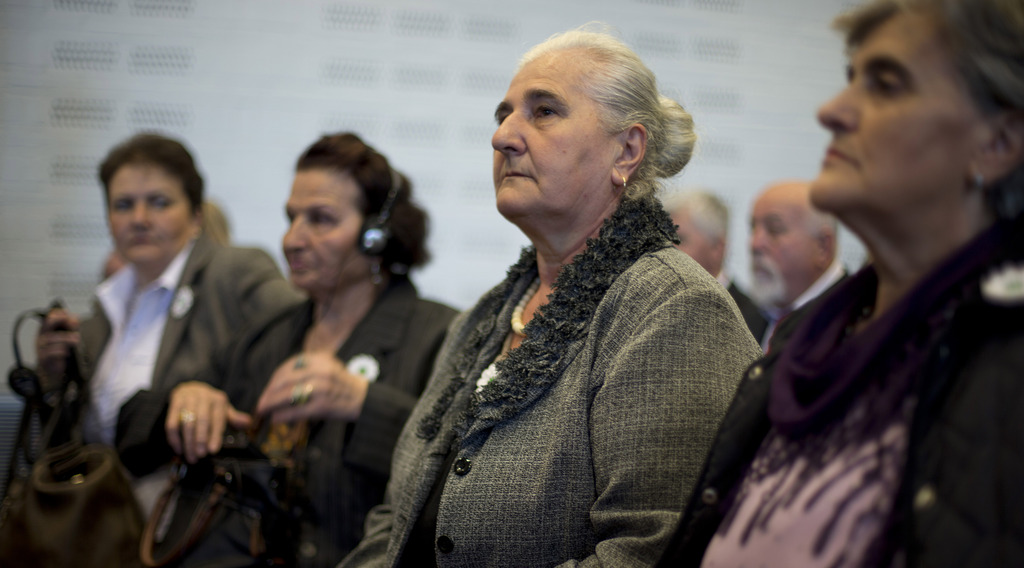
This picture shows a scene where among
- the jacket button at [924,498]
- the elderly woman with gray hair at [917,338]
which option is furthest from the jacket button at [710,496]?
the jacket button at [924,498]

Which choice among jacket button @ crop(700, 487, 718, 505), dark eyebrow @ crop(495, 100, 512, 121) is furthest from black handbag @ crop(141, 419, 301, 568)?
jacket button @ crop(700, 487, 718, 505)

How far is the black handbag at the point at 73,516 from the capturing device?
2049mm

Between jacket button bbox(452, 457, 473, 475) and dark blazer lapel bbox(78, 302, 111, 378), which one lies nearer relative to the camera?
jacket button bbox(452, 457, 473, 475)

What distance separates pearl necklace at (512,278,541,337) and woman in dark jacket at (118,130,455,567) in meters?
0.52

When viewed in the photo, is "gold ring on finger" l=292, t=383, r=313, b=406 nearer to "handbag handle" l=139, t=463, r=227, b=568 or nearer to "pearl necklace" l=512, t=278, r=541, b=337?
"handbag handle" l=139, t=463, r=227, b=568

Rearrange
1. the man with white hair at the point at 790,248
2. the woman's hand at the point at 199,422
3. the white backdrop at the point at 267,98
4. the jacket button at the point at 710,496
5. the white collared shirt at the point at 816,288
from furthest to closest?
the white backdrop at the point at 267,98, the man with white hair at the point at 790,248, the white collared shirt at the point at 816,288, the woman's hand at the point at 199,422, the jacket button at the point at 710,496

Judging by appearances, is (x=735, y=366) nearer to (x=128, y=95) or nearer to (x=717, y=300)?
(x=717, y=300)

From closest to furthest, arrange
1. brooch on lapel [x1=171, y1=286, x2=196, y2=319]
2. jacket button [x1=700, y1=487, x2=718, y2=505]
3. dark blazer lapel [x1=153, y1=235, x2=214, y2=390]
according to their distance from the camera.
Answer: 1. jacket button [x1=700, y1=487, x2=718, y2=505]
2. dark blazer lapel [x1=153, y1=235, x2=214, y2=390]
3. brooch on lapel [x1=171, y1=286, x2=196, y2=319]

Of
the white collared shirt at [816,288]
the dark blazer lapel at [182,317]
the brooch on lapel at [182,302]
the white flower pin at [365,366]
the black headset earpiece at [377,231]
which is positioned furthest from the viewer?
the white collared shirt at [816,288]

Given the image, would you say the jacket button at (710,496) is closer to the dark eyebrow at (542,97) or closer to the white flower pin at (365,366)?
the dark eyebrow at (542,97)

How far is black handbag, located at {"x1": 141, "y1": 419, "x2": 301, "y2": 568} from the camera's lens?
1995mm

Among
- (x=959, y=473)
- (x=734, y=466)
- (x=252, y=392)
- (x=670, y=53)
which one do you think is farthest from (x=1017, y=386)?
(x=670, y=53)

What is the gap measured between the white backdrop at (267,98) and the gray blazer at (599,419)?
2.97 metres

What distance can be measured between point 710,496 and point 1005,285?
1.49 feet
